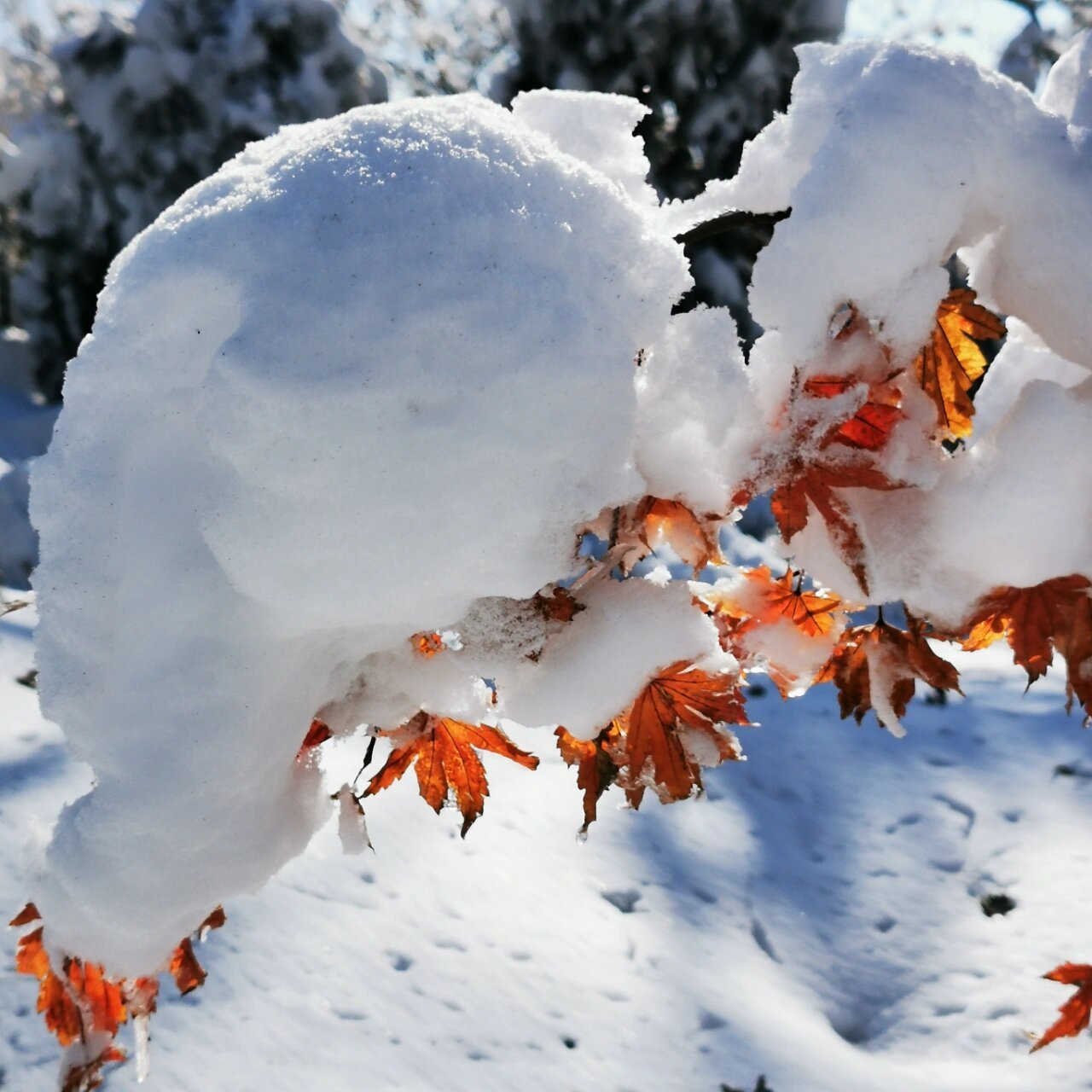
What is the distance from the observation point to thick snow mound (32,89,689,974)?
0.64 m

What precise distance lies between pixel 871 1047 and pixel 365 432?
188 centimetres

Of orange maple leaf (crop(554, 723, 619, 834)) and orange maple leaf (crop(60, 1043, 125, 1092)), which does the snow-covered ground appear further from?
orange maple leaf (crop(554, 723, 619, 834))

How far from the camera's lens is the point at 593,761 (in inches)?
33.4

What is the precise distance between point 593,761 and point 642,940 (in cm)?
137

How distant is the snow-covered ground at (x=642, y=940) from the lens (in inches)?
62.4

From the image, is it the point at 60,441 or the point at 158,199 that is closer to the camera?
the point at 60,441

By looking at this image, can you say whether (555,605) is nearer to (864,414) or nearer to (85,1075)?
(864,414)

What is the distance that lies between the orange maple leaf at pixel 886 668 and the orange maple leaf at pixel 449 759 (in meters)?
0.35

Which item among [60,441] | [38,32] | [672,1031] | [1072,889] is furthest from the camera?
[38,32]

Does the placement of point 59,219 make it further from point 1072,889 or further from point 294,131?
point 1072,889

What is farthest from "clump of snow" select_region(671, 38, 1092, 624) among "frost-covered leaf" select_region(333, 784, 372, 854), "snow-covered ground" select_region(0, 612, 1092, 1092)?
"snow-covered ground" select_region(0, 612, 1092, 1092)

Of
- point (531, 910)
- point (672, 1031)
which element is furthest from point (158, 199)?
point (672, 1031)

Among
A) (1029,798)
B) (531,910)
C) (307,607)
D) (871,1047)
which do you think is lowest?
(1029,798)

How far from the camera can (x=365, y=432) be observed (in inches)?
25.0
